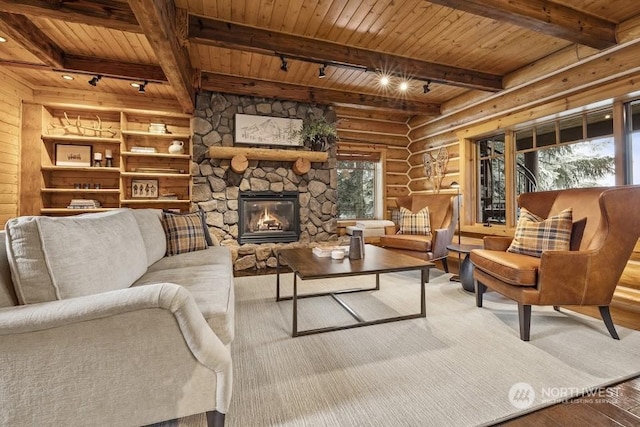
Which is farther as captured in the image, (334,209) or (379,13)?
(334,209)

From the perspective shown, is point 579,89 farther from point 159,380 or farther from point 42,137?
point 42,137

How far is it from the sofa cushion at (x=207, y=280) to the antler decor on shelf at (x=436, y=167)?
4023mm

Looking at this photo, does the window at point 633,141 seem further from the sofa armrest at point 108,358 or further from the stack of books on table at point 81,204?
the stack of books on table at point 81,204

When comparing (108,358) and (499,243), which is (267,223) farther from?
(108,358)

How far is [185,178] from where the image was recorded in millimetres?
4812

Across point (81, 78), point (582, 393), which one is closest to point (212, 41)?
point (81, 78)

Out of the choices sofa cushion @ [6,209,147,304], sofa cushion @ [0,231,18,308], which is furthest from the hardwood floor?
sofa cushion @ [0,231,18,308]

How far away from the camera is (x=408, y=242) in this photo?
12.1 feet

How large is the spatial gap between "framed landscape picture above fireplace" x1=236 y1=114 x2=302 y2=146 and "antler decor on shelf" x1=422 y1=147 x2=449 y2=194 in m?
2.47

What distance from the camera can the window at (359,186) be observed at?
5750 mm

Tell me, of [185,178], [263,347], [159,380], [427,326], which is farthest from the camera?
[185,178]

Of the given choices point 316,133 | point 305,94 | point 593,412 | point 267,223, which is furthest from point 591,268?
point 305,94

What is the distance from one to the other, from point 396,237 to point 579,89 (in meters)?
2.59

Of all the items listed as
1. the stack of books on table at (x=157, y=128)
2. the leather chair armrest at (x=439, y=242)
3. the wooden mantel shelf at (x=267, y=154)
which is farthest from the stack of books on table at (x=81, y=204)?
the leather chair armrest at (x=439, y=242)
